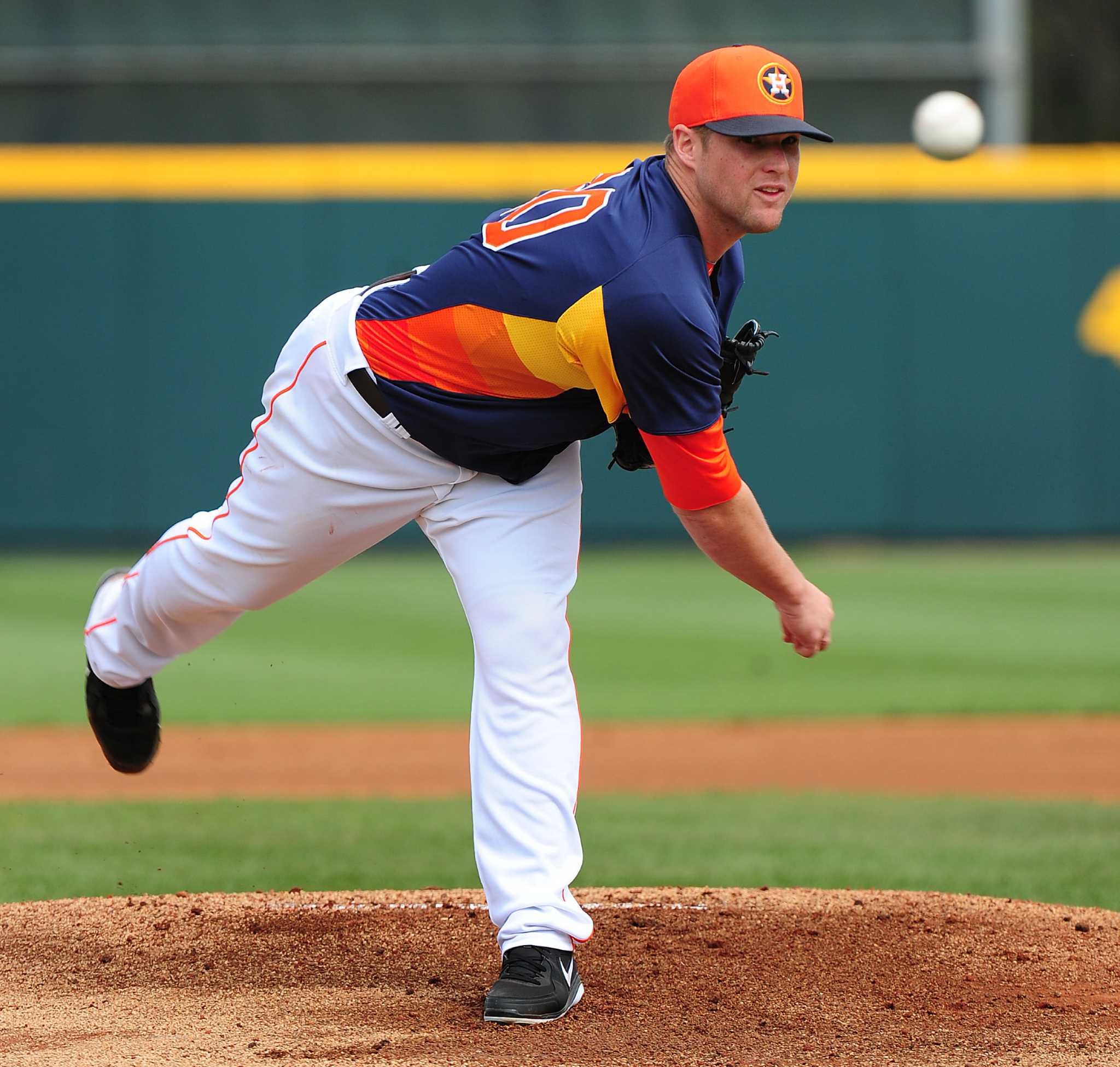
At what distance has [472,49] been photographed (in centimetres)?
1543

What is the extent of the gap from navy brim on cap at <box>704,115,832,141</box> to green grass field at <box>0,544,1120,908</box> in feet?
7.89

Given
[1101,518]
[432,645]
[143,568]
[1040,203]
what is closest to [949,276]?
[1040,203]

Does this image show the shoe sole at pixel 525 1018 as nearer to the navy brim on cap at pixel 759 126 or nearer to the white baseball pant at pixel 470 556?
the white baseball pant at pixel 470 556

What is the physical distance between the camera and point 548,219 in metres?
2.98

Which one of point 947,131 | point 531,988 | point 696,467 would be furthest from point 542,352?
point 947,131

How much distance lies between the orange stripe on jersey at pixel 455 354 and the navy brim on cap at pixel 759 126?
49 cm

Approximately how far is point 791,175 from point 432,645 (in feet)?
23.5

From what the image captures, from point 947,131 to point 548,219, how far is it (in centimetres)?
536

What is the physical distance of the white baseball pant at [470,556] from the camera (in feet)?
10.0

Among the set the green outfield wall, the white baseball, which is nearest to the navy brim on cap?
the white baseball

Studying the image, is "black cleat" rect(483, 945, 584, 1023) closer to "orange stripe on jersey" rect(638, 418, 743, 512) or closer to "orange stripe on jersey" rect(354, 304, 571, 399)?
"orange stripe on jersey" rect(638, 418, 743, 512)

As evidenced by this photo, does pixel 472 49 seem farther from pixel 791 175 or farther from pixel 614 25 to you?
pixel 791 175

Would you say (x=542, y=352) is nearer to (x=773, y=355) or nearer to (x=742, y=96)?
(x=742, y=96)

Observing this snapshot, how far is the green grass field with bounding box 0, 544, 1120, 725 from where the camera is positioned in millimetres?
8078
